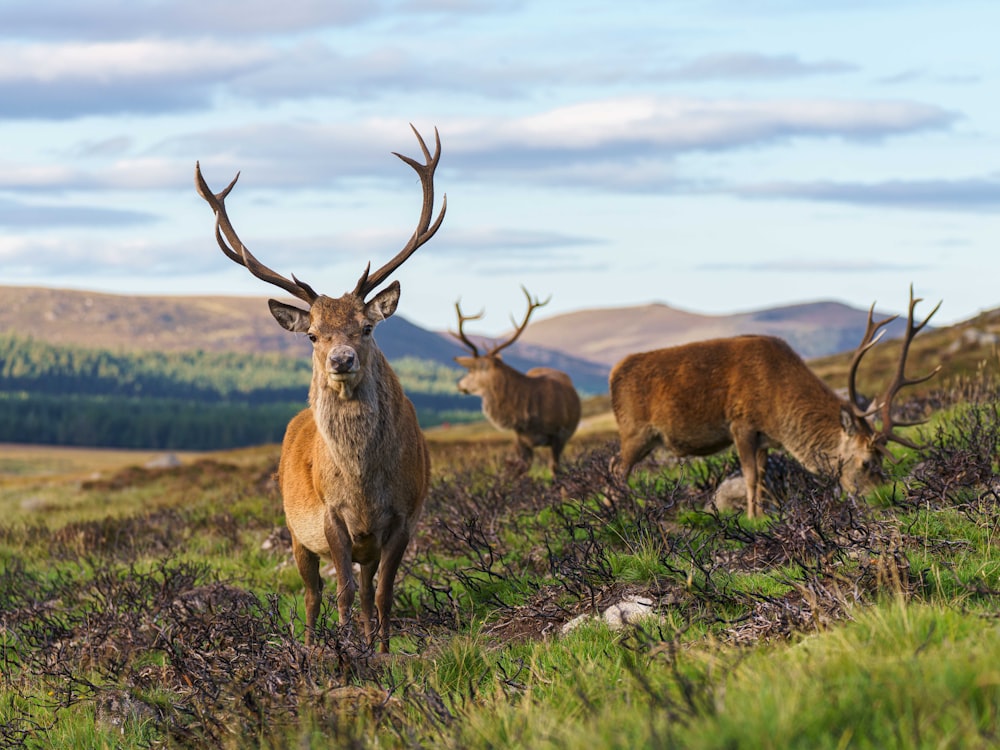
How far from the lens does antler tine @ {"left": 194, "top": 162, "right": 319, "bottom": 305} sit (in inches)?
283

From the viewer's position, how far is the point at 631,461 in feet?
35.3

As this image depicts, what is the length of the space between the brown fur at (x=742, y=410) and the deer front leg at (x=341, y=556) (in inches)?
139

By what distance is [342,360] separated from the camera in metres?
6.58

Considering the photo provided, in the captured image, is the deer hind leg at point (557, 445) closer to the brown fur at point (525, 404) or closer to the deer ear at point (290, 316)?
the brown fur at point (525, 404)

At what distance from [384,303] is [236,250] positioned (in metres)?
1.33

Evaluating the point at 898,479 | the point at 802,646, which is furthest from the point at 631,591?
the point at 898,479

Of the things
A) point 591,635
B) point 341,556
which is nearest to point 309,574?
point 341,556

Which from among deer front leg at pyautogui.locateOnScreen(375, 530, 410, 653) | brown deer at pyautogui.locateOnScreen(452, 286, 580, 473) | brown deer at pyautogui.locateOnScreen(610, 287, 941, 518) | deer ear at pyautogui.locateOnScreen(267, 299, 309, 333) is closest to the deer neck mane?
deer ear at pyautogui.locateOnScreen(267, 299, 309, 333)

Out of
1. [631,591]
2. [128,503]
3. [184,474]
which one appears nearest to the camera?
[631,591]

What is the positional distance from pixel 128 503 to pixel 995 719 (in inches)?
907

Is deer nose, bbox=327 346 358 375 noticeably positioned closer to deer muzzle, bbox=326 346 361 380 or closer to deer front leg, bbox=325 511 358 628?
deer muzzle, bbox=326 346 361 380

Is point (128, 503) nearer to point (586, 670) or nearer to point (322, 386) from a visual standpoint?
point (322, 386)

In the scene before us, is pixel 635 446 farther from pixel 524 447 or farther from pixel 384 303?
pixel 524 447

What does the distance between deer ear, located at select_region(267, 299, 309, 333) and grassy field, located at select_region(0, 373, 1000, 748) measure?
1.80 meters
